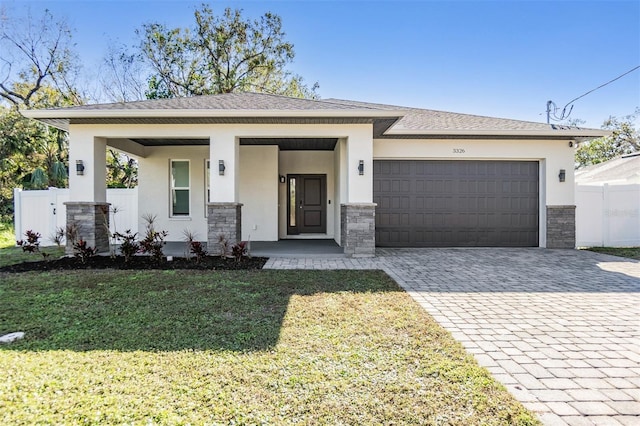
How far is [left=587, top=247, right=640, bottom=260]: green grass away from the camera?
8.45 metres

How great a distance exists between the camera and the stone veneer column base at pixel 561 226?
30.8 feet

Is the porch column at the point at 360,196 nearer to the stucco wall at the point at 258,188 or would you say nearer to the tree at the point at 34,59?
the stucco wall at the point at 258,188

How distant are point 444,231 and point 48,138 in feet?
69.4

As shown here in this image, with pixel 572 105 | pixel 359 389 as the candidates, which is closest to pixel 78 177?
pixel 359 389

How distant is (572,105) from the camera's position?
10.9 metres

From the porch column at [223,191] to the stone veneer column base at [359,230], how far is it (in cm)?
263

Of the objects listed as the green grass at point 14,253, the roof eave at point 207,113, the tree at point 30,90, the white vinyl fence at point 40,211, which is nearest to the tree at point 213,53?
the tree at point 30,90

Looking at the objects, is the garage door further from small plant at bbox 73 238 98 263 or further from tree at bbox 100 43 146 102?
tree at bbox 100 43 146 102

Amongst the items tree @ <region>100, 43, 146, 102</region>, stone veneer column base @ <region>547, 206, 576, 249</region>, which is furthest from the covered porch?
tree @ <region>100, 43, 146, 102</region>

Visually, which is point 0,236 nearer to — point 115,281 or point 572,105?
point 115,281

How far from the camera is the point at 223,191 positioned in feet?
26.2

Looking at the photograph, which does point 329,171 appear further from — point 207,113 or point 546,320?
point 546,320

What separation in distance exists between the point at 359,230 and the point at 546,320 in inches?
179

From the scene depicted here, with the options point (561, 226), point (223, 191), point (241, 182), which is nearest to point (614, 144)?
point (561, 226)
